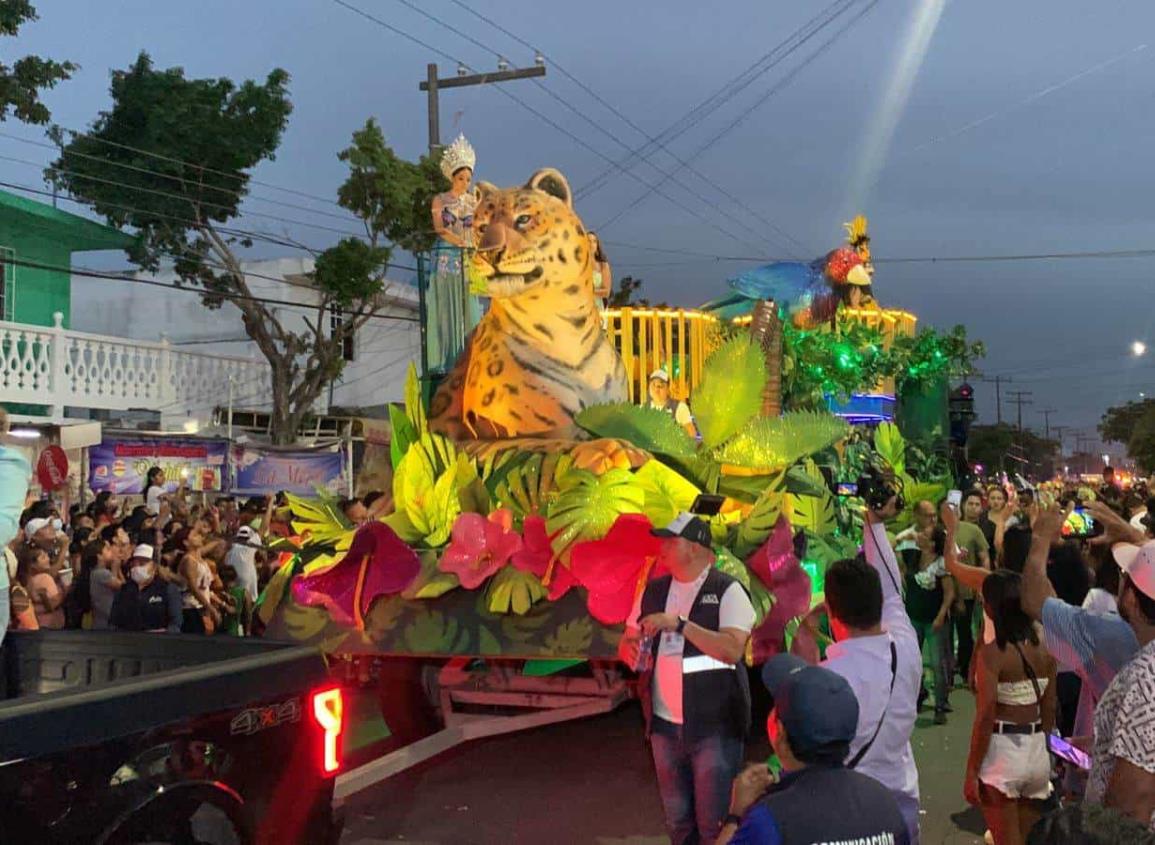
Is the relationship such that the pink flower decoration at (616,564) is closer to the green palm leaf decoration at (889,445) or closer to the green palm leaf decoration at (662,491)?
the green palm leaf decoration at (662,491)

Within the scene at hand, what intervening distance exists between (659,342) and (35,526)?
18.0 feet

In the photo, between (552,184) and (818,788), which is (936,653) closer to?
(552,184)

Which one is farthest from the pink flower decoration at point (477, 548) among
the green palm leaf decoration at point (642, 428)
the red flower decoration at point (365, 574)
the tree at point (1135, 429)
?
the tree at point (1135, 429)

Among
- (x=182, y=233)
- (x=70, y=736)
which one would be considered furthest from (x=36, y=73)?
(x=70, y=736)

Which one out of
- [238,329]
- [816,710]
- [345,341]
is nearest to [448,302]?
[816,710]

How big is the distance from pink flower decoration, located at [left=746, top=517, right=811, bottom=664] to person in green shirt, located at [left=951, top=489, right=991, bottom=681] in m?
2.80

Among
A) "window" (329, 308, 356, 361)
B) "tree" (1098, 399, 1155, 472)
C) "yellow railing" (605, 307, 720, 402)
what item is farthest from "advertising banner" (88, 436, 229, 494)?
"tree" (1098, 399, 1155, 472)

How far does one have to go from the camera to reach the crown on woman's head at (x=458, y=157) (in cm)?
1223

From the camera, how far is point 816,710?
242cm

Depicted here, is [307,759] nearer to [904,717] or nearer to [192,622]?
[904,717]

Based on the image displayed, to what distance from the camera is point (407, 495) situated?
19.4ft

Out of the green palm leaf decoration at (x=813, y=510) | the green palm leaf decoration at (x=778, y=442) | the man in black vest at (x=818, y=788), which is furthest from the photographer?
the green palm leaf decoration at (x=813, y=510)

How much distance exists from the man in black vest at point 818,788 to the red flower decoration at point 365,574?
316cm

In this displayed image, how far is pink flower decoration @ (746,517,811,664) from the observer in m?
5.50
